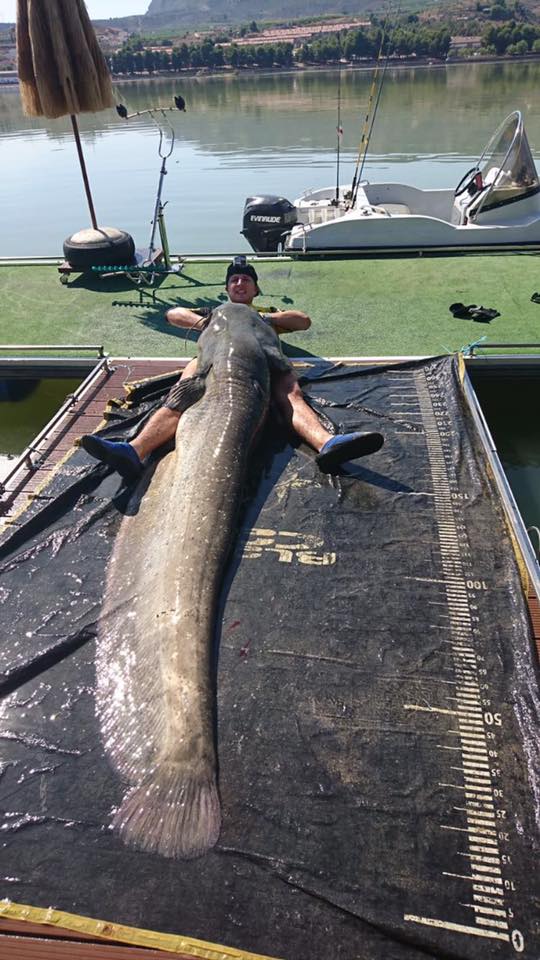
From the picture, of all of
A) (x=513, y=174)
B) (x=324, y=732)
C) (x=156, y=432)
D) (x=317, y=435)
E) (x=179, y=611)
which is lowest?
(x=324, y=732)

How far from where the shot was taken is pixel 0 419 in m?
8.56

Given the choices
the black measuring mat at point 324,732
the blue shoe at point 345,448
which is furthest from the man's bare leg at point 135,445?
the blue shoe at point 345,448

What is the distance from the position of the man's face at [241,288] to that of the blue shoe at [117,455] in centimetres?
285

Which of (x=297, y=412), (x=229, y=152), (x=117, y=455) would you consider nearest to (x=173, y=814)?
(x=117, y=455)

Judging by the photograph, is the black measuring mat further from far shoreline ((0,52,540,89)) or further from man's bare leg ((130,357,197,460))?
far shoreline ((0,52,540,89))

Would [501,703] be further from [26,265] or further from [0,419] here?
[26,265]

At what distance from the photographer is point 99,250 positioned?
10.6 meters

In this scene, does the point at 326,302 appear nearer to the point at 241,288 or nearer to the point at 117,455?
the point at 241,288

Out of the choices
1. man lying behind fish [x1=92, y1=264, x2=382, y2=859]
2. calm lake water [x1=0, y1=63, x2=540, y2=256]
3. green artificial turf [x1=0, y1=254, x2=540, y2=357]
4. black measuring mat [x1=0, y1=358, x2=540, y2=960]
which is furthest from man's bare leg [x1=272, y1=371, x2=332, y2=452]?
calm lake water [x1=0, y1=63, x2=540, y2=256]

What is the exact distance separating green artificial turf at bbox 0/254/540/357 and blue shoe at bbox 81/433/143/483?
329 centimetres

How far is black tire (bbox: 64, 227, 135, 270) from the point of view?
34.7 feet

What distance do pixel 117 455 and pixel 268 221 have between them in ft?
34.6

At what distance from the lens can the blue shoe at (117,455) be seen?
5.02 metres

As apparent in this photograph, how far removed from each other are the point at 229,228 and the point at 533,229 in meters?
10.4
